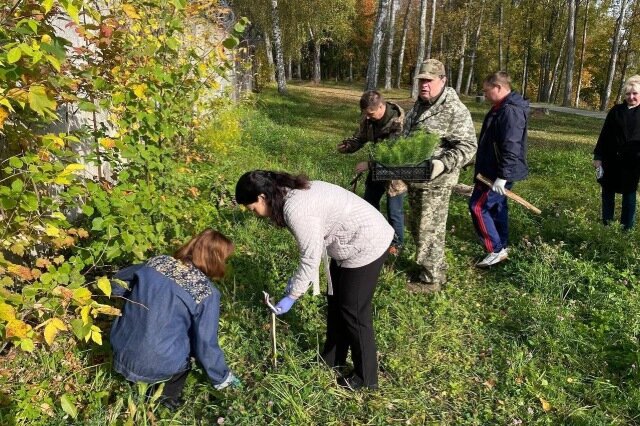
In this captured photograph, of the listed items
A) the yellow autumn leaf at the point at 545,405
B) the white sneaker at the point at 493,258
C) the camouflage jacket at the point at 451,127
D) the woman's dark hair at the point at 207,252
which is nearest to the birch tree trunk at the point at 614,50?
the white sneaker at the point at 493,258

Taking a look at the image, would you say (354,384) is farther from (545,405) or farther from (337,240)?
(545,405)

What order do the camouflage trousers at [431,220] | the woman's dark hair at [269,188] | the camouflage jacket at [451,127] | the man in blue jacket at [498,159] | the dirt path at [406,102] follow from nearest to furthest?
the woman's dark hair at [269,188] → the camouflage jacket at [451,127] → the camouflage trousers at [431,220] → the man in blue jacket at [498,159] → the dirt path at [406,102]

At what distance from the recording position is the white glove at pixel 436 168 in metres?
3.38

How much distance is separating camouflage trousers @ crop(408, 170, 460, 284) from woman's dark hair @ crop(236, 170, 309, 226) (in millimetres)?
1694

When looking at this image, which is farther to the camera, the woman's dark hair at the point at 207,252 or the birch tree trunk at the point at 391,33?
the birch tree trunk at the point at 391,33

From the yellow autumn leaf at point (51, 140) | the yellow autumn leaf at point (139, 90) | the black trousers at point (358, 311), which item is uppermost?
the yellow autumn leaf at point (139, 90)

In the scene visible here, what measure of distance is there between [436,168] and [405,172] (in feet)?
0.76

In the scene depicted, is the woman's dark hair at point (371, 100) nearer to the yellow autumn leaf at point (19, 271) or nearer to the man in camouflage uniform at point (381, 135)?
the man in camouflage uniform at point (381, 135)

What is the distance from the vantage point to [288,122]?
12.8 metres

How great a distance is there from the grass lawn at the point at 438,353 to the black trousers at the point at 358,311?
0.71 ft

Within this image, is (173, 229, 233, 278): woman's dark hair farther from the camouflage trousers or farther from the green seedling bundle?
the camouflage trousers

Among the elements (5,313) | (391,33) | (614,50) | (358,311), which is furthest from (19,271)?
(614,50)

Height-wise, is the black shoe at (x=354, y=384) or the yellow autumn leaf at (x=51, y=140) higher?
the yellow autumn leaf at (x=51, y=140)

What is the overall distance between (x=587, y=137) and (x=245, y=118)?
9144mm
